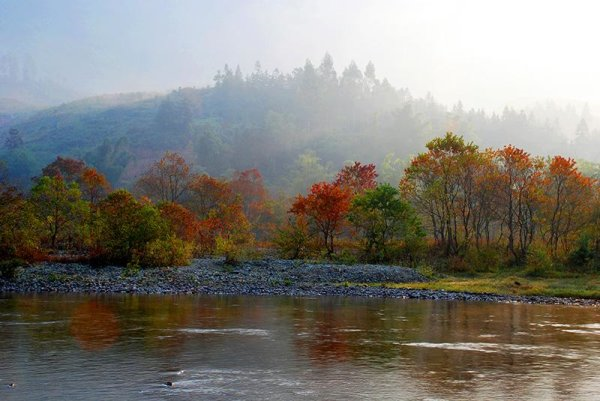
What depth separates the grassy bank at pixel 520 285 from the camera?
40.0 metres

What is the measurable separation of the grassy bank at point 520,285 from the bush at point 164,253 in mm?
17215

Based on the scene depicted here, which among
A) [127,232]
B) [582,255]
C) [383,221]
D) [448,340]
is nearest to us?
[448,340]

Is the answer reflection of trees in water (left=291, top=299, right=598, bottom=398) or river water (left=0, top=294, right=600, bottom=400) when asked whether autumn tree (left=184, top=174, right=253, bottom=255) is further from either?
river water (left=0, top=294, right=600, bottom=400)

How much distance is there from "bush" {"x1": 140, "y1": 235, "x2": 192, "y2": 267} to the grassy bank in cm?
1721

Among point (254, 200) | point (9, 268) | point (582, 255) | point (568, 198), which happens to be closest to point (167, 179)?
point (254, 200)

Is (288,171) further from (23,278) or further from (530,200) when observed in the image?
(23,278)

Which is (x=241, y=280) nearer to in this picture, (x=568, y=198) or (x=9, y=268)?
(x=9, y=268)

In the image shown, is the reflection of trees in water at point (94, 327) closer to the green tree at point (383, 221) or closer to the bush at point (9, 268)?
the bush at point (9, 268)

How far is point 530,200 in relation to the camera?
61.8 metres

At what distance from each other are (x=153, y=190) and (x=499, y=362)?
89.6 meters

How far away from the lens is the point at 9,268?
1564 inches

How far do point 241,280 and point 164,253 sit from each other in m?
8.08

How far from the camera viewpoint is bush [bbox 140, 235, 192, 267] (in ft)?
156

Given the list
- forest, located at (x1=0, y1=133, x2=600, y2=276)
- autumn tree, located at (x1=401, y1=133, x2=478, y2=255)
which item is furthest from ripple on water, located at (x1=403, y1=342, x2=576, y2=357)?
autumn tree, located at (x1=401, y1=133, x2=478, y2=255)
